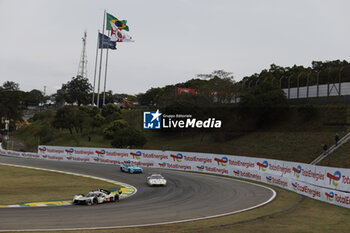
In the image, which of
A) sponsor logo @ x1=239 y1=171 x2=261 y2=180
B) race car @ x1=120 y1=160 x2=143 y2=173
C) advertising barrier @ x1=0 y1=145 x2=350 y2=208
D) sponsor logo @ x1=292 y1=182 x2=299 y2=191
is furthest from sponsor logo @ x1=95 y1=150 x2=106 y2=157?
sponsor logo @ x1=292 y1=182 x2=299 y2=191

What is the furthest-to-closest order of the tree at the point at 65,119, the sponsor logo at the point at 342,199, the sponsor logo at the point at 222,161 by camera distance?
the tree at the point at 65,119, the sponsor logo at the point at 222,161, the sponsor logo at the point at 342,199

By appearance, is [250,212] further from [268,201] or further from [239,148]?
[239,148]

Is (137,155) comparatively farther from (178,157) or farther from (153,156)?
(178,157)

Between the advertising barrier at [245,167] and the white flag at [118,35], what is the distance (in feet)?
108

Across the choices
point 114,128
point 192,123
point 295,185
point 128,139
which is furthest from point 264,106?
point 295,185

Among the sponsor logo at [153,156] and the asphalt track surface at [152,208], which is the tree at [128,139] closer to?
the sponsor logo at [153,156]

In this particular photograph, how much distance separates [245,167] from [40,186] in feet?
67.5

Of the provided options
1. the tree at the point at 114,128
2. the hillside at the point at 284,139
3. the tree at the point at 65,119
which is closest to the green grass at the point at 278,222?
the hillside at the point at 284,139

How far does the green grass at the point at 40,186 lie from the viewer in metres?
25.1

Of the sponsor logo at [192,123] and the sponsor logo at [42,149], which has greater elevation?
the sponsor logo at [192,123]

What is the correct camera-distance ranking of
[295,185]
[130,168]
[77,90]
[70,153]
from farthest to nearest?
[77,90] < [70,153] < [130,168] < [295,185]

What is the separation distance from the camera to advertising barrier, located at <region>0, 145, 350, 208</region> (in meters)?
25.3

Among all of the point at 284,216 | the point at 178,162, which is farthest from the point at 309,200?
the point at 178,162

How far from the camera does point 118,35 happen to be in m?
84.3
